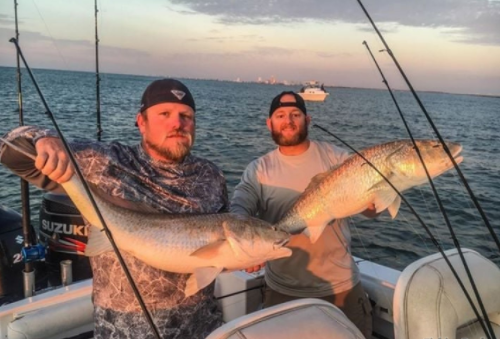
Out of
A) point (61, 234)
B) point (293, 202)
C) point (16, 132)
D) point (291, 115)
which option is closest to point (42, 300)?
point (61, 234)

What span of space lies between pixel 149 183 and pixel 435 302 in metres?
2.11

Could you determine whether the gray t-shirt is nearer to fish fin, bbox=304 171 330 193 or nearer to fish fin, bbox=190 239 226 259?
fish fin, bbox=304 171 330 193

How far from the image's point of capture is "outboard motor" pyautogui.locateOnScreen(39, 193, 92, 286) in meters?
5.52

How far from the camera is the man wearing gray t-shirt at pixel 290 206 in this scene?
13.0 feet

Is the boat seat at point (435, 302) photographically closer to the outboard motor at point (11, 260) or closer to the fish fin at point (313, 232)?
the fish fin at point (313, 232)

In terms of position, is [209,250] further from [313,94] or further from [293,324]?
[313,94]

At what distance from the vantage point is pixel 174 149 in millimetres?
3143

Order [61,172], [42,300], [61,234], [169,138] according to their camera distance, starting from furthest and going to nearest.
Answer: [61,234], [42,300], [169,138], [61,172]

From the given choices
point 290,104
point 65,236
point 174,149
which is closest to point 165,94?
point 174,149

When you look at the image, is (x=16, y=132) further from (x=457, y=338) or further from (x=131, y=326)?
(x=457, y=338)

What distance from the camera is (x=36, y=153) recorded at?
8.78ft

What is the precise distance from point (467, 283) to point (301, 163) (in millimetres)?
1684

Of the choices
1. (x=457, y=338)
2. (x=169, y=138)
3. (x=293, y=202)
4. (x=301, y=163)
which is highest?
(x=169, y=138)

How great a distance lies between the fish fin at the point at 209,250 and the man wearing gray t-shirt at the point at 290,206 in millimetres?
766
